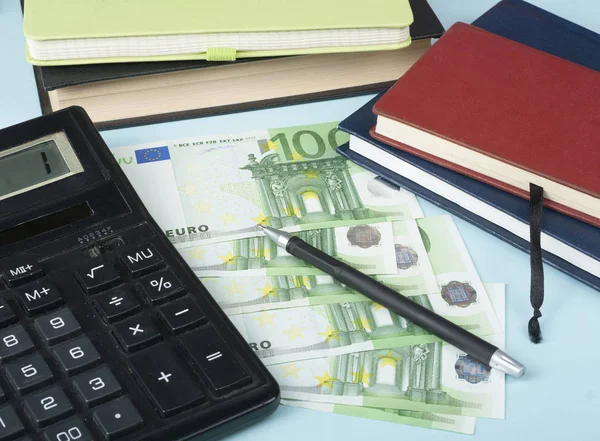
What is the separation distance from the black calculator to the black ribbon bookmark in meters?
0.23

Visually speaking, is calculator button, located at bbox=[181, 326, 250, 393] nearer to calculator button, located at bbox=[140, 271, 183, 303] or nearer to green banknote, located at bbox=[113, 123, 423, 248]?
calculator button, located at bbox=[140, 271, 183, 303]

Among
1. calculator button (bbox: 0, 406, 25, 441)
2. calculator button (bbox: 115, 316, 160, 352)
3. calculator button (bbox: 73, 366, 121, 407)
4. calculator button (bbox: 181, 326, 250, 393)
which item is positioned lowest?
calculator button (bbox: 0, 406, 25, 441)

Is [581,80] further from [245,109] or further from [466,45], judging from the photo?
[245,109]

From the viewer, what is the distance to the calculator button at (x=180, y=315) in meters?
0.63

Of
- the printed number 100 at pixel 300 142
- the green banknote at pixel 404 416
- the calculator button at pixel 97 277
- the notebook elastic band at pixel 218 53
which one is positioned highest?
the notebook elastic band at pixel 218 53

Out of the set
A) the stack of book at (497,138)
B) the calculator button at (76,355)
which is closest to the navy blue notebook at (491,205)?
the stack of book at (497,138)

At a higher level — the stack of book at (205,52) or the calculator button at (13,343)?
the stack of book at (205,52)

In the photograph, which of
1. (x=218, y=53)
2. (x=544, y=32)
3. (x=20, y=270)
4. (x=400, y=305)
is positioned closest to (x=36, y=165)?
(x=20, y=270)

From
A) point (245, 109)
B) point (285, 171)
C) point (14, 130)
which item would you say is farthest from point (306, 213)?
point (14, 130)

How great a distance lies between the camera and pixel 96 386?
59 centimetres

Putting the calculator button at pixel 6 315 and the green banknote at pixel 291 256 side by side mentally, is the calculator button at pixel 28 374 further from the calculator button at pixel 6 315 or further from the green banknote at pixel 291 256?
the green banknote at pixel 291 256

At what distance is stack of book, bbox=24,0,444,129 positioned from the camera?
2.75 ft

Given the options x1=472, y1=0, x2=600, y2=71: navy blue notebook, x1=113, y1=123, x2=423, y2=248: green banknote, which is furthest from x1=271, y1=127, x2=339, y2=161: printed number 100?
x1=472, y1=0, x2=600, y2=71: navy blue notebook

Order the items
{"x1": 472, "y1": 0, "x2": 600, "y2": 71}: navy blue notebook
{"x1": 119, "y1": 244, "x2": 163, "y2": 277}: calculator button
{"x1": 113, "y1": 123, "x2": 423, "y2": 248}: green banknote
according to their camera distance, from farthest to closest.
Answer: {"x1": 472, "y1": 0, "x2": 600, "y2": 71}: navy blue notebook → {"x1": 113, "y1": 123, "x2": 423, "y2": 248}: green banknote → {"x1": 119, "y1": 244, "x2": 163, "y2": 277}: calculator button
